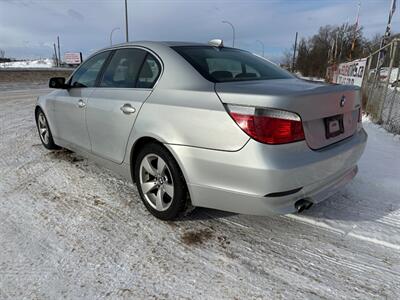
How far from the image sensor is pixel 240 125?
7.44 ft

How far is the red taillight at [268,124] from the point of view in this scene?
87.3 inches

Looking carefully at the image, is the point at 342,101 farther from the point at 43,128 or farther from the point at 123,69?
the point at 43,128

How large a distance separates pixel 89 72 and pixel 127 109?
4.04 ft

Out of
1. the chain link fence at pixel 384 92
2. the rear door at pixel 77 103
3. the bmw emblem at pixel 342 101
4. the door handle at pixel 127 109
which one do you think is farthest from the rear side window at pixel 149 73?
the chain link fence at pixel 384 92

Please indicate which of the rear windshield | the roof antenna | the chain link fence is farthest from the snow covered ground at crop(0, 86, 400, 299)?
the chain link fence

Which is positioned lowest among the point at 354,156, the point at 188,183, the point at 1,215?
the point at 1,215

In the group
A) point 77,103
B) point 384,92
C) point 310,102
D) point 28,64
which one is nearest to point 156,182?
point 310,102

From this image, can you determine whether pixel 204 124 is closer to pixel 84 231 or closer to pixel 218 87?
pixel 218 87

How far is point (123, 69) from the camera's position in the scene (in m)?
3.38

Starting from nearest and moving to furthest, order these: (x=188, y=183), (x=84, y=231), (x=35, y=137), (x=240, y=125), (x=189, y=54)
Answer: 1. (x=240, y=125)
2. (x=188, y=183)
3. (x=84, y=231)
4. (x=189, y=54)
5. (x=35, y=137)

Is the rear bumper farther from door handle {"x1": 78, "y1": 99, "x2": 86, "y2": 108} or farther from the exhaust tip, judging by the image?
door handle {"x1": 78, "y1": 99, "x2": 86, "y2": 108}

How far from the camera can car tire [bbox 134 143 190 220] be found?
107 inches

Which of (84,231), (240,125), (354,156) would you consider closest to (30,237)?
(84,231)

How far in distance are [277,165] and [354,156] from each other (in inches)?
41.5
